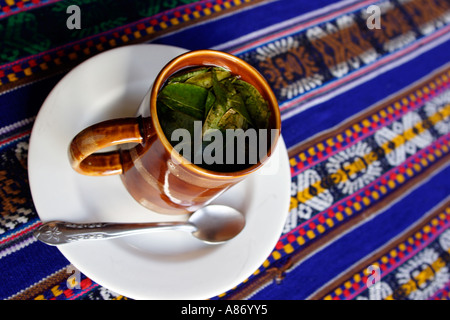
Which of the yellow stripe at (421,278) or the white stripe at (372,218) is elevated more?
the white stripe at (372,218)

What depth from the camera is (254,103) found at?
1.56 feet

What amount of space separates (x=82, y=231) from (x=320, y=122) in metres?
0.47

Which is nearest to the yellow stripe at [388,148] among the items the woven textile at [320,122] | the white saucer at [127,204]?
the woven textile at [320,122]

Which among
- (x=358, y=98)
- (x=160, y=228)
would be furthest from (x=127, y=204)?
(x=358, y=98)

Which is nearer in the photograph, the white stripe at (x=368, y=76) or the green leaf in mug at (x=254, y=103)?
the green leaf in mug at (x=254, y=103)

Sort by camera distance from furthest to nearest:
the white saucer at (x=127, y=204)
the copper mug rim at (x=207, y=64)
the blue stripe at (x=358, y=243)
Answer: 1. the blue stripe at (x=358, y=243)
2. the white saucer at (x=127, y=204)
3. the copper mug rim at (x=207, y=64)

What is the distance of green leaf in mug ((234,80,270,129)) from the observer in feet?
1.54

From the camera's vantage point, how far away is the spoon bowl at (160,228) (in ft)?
1.60

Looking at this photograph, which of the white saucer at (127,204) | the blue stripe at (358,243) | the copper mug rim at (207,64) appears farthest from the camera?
the blue stripe at (358,243)

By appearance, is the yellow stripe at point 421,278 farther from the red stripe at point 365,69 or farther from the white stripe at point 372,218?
the red stripe at point 365,69

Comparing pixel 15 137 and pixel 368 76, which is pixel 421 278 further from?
pixel 15 137

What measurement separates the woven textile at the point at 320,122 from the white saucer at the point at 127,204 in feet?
0.27

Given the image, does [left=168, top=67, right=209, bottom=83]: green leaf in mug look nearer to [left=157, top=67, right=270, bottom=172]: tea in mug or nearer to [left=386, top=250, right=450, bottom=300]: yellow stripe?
[left=157, top=67, right=270, bottom=172]: tea in mug

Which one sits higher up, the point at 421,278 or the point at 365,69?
the point at 365,69
